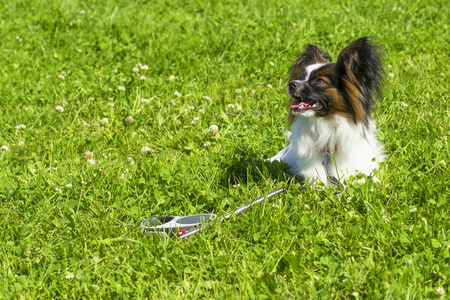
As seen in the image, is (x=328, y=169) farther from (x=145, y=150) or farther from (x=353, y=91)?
(x=145, y=150)

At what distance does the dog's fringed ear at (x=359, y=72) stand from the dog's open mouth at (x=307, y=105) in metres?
0.20

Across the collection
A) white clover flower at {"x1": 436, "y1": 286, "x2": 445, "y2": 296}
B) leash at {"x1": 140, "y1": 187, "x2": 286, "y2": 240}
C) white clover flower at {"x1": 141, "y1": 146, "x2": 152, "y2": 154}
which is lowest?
white clover flower at {"x1": 141, "y1": 146, "x2": 152, "y2": 154}

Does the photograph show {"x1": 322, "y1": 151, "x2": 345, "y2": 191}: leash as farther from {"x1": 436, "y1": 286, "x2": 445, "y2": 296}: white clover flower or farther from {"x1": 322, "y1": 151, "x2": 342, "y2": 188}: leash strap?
{"x1": 436, "y1": 286, "x2": 445, "y2": 296}: white clover flower

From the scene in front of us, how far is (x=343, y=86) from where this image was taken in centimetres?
350

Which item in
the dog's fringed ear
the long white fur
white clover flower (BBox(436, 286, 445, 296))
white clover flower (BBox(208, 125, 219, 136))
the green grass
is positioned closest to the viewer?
white clover flower (BBox(436, 286, 445, 296))

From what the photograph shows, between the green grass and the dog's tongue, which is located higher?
the dog's tongue

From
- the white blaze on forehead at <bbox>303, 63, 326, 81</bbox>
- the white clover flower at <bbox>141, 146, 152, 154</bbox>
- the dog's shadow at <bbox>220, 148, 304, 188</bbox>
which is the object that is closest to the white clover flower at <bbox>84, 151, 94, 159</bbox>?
the white clover flower at <bbox>141, 146, 152, 154</bbox>

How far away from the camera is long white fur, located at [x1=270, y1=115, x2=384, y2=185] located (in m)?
3.55

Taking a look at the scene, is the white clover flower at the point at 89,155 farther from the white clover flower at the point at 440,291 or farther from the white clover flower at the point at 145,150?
the white clover flower at the point at 440,291

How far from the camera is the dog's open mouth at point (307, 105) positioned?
3451 millimetres

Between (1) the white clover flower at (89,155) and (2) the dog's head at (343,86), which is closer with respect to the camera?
(2) the dog's head at (343,86)

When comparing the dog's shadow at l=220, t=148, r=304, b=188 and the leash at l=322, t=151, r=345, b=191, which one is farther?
the dog's shadow at l=220, t=148, r=304, b=188

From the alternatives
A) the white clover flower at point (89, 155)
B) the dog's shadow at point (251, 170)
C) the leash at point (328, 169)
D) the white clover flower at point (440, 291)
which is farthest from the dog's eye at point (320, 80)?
the white clover flower at point (89, 155)

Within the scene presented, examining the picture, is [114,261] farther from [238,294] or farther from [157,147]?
[157,147]
